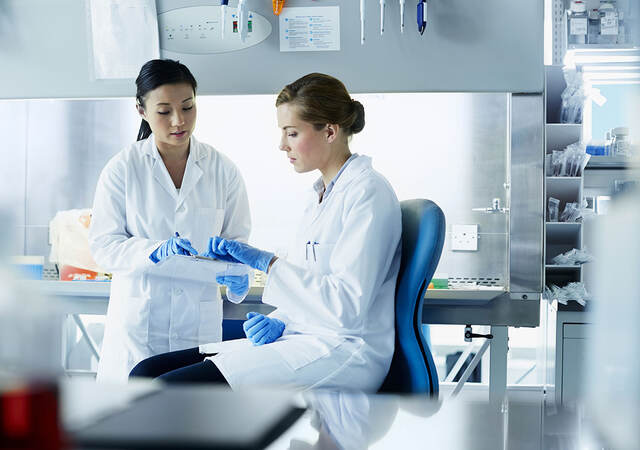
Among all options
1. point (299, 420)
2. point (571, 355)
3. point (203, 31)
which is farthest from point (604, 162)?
point (299, 420)

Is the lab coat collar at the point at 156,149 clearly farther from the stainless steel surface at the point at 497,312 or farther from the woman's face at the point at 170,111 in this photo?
the stainless steel surface at the point at 497,312

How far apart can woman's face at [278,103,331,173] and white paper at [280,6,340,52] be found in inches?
Answer: 35.8

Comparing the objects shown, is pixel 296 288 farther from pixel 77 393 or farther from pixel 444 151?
pixel 444 151

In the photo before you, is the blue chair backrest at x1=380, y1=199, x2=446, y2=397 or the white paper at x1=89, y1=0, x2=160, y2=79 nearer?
the blue chair backrest at x1=380, y1=199, x2=446, y2=397

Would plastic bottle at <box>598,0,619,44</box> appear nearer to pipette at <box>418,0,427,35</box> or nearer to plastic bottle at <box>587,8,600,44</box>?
plastic bottle at <box>587,8,600,44</box>

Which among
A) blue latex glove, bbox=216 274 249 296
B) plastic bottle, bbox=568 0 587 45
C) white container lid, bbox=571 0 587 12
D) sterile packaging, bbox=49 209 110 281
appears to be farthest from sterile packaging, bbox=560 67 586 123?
sterile packaging, bbox=49 209 110 281

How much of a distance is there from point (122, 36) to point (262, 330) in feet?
5.55

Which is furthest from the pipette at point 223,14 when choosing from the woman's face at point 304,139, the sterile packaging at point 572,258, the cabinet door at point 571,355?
the cabinet door at point 571,355

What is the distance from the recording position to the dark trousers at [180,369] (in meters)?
1.33

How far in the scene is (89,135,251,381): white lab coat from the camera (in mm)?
1978

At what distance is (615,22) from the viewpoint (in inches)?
105

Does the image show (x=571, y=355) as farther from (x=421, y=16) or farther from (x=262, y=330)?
(x=262, y=330)

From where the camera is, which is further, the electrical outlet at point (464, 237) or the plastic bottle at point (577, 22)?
the electrical outlet at point (464, 237)

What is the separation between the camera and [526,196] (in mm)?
2525
